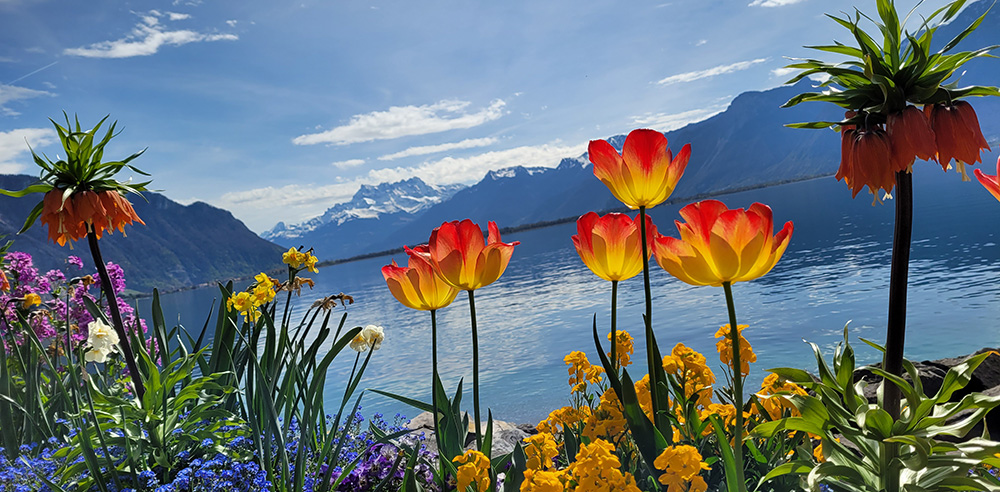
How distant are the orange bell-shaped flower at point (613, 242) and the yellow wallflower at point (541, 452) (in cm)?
58

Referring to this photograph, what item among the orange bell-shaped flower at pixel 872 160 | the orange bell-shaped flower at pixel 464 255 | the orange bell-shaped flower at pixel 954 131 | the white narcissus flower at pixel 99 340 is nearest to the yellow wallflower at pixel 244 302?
the white narcissus flower at pixel 99 340

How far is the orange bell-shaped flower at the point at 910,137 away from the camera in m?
1.72

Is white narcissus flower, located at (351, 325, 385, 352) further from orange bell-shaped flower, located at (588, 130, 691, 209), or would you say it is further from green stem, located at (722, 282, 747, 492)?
green stem, located at (722, 282, 747, 492)

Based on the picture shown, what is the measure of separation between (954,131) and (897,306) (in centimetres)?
56

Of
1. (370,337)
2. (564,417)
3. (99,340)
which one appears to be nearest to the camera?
(564,417)

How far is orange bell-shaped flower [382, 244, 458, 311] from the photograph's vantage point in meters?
2.16

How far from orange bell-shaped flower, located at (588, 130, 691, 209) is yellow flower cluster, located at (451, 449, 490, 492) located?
0.93 m

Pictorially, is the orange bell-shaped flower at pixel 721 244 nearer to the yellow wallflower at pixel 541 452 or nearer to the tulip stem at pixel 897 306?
the tulip stem at pixel 897 306

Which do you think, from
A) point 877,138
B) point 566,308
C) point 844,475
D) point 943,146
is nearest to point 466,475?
point 844,475

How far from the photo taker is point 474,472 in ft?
5.85

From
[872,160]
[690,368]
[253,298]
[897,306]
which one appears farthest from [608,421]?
[253,298]

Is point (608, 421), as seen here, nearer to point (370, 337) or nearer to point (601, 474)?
point (601, 474)

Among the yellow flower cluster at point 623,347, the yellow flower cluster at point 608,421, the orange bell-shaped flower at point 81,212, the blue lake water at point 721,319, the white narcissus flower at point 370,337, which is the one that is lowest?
the blue lake water at point 721,319

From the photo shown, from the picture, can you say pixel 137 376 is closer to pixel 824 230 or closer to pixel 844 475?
pixel 844 475
